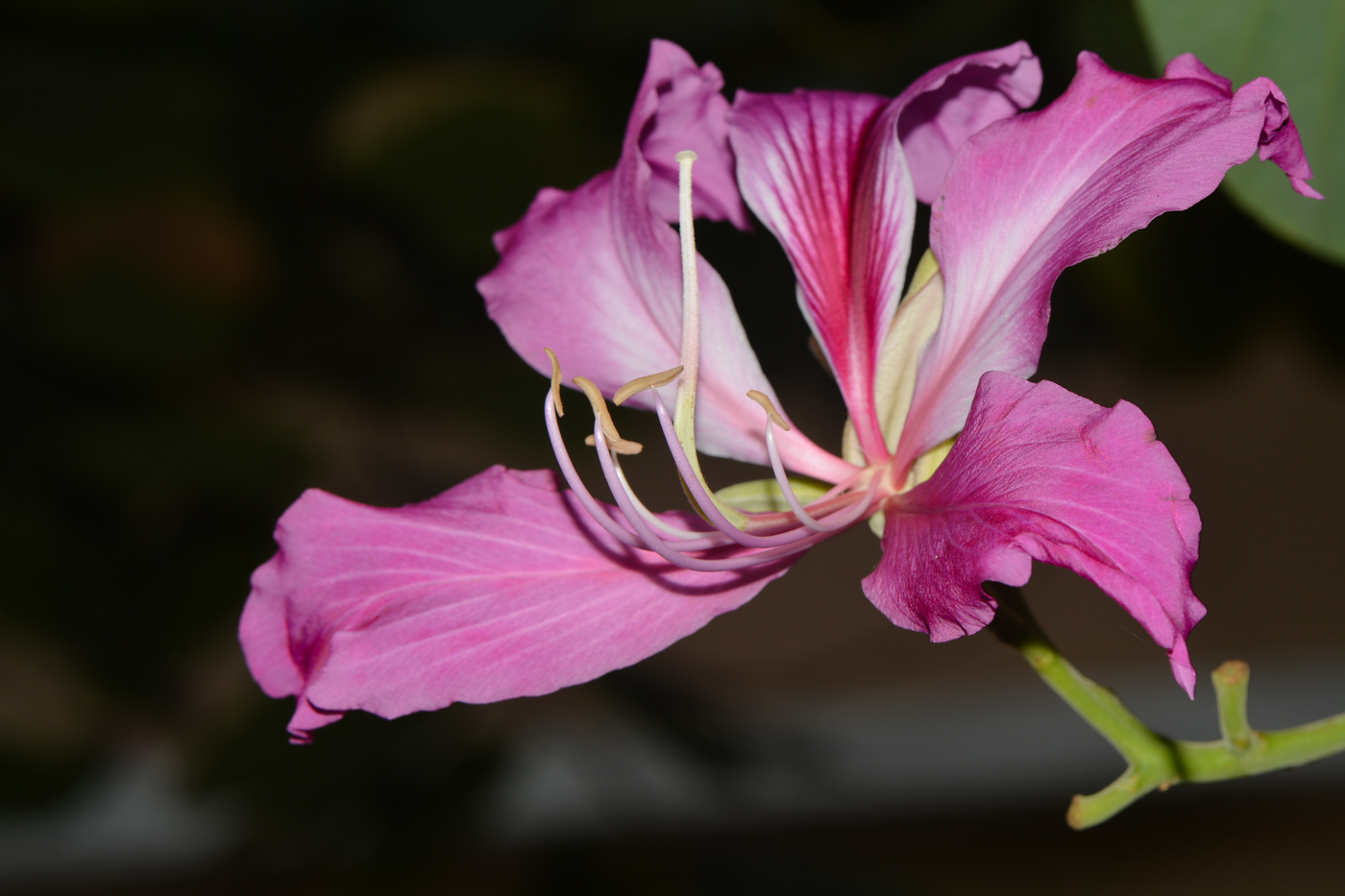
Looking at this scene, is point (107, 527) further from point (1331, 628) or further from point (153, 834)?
point (1331, 628)

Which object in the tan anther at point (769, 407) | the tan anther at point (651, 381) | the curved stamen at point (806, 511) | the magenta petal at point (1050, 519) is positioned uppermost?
the tan anther at point (651, 381)

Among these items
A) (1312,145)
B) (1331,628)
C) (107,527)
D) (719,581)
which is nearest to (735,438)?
(719,581)

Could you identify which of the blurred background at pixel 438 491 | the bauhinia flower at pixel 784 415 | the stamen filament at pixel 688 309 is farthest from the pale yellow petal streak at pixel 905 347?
the blurred background at pixel 438 491

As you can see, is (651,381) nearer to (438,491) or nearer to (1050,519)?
(1050,519)

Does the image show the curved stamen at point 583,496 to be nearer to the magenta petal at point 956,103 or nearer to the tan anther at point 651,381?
the tan anther at point 651,381

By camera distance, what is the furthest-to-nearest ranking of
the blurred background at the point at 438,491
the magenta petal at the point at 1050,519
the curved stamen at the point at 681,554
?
the blurred background at the point at 438,491
the curved stamen at the point at 681,554
the magenta petal at the point at 1050,519

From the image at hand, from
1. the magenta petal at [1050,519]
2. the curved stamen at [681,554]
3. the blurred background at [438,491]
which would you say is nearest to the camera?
the magenta petal at [1050,519]
